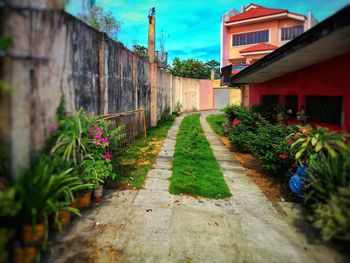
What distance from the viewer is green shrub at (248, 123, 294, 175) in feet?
19.3

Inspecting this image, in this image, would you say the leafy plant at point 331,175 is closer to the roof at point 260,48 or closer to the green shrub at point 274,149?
the green shrub at point 274,149

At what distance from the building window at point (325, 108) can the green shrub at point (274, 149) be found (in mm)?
890

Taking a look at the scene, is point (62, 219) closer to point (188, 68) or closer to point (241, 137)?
point (241, 137)

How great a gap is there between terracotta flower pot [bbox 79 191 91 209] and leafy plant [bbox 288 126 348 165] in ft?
12.4

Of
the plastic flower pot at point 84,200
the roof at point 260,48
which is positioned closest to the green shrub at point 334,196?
the plastic flower pot at point 84,200

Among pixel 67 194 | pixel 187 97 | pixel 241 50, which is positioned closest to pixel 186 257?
pixel 67 194

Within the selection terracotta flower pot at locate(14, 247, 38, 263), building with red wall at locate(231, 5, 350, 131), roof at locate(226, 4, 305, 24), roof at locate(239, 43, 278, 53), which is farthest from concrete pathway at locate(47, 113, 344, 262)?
roof at locate(226, 4, 305, 24)

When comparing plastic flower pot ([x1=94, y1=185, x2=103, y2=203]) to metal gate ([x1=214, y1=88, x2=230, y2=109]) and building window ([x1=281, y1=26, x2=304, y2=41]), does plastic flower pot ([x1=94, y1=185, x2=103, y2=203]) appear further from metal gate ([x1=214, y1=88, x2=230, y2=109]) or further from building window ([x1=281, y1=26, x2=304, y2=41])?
metal gate ([x1=214, y1=88, x2=230, y2=109])

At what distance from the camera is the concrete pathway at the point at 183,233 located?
11.4 ft

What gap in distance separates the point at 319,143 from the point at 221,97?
30296 millimetres

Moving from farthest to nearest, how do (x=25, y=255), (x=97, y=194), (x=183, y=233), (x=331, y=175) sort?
(x=97, y=194) → (x=183, y=233) → (x=331, y=175) → (x=25, y=255)

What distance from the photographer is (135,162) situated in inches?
303

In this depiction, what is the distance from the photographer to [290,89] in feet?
26.6

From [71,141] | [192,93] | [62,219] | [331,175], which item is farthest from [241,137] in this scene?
[192,93]
